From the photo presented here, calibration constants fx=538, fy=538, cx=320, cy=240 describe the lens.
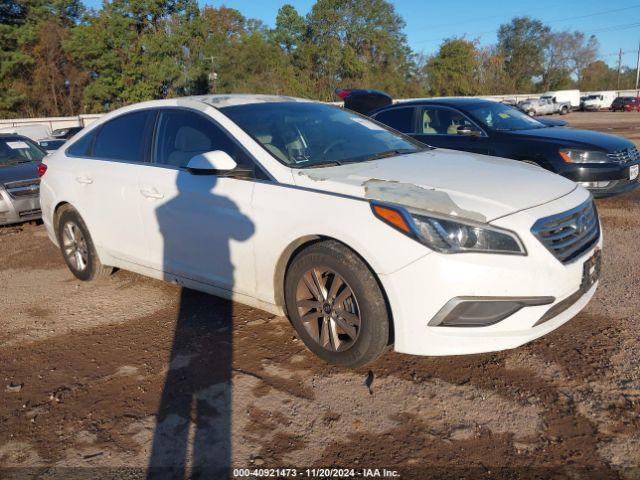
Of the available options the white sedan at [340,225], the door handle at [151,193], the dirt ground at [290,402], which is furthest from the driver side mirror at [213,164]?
the dirt ground at [290,402]

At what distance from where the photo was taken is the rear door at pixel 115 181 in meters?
4.31

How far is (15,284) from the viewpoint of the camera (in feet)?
17.8

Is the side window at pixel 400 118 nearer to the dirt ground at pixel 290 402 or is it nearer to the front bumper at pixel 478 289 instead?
the dirt ground at pixel 290 402

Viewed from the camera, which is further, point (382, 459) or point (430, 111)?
point (430, 111)

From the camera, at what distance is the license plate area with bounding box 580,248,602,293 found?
305 cm

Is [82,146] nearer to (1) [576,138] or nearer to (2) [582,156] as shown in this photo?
(2) [582,156]

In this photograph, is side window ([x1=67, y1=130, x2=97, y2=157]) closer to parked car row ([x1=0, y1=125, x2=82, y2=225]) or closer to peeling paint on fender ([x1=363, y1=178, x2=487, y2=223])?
parked car row ([x1=0, y1=125, x2=82, y2=225])

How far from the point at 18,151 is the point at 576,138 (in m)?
8.44

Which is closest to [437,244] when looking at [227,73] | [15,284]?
[15,284]

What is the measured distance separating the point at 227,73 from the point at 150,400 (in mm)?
57816

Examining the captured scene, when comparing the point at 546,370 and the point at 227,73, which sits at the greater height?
the point at 227,73

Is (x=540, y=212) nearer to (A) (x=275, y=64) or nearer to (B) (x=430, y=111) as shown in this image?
(B) (x=430, y=111)

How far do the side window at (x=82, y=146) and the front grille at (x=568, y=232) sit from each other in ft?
13.0

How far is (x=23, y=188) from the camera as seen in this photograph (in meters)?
7.70
